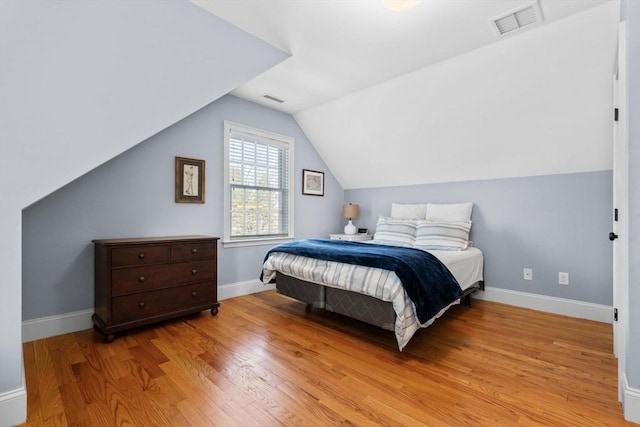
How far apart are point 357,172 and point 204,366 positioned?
3.45 meters

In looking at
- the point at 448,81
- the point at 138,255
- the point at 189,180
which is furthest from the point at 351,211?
the point at 138,255

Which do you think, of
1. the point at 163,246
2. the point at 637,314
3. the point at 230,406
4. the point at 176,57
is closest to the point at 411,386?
the point at 230,406

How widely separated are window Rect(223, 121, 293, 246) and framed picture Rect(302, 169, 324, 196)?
29cm

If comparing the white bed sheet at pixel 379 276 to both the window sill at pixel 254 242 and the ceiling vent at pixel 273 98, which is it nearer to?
the window sill at pixel 254 242

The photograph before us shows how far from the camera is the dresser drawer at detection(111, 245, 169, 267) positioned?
7.91 ft

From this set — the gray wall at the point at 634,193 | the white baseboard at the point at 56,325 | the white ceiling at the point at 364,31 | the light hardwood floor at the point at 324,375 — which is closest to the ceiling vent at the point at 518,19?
the white ceiling at the point at 364,31

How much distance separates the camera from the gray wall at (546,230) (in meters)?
2.89

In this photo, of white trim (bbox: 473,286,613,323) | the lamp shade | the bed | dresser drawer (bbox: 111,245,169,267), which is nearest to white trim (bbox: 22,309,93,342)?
dresser drawer (bbox: 111,245,169,267)

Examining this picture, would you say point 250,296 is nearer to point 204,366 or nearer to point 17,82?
point 204,366

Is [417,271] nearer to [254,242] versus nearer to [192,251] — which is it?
[192,251]

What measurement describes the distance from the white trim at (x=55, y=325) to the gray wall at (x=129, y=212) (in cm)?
4

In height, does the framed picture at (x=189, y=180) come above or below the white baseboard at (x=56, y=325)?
above

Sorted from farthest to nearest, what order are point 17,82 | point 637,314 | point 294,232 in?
point 294,232 → point 637,314 → point 17,82

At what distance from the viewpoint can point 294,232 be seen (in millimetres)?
4328
